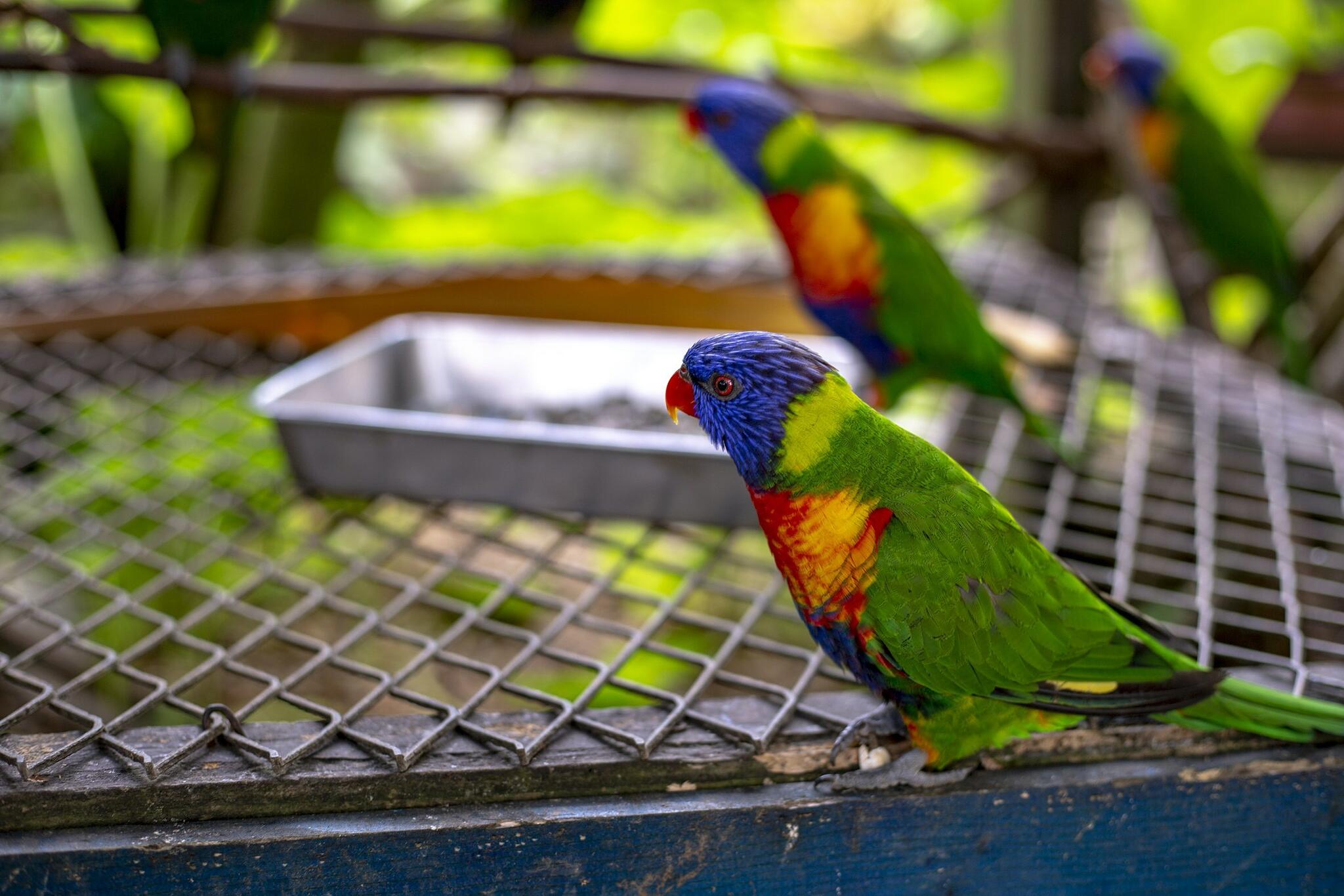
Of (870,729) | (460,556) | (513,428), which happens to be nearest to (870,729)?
(870,729)

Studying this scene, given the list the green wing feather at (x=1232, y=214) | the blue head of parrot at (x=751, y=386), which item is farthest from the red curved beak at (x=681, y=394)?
the green wing feather at (x=1232, y=214)

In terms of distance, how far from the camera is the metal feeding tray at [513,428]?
1341 millimetres

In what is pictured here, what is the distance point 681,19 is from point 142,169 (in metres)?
1.63

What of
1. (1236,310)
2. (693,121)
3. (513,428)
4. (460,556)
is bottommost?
(1236,310)

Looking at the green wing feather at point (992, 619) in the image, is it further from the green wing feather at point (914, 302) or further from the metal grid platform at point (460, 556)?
the green wing feather at point (914, 302)

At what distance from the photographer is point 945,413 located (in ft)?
5.74

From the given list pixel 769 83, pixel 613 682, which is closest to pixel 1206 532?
pixel 613 682

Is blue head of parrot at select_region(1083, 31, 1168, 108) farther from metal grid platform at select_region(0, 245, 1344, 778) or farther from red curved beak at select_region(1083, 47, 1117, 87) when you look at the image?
metal grid platform at select_region(0, 245, 1344, 778)

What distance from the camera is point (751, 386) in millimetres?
864

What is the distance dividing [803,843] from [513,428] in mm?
703

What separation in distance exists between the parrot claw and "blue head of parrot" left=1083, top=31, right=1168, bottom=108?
1976 mm

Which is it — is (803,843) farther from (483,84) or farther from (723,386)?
(483,84)

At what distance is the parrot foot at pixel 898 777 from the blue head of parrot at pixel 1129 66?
79.3 inches

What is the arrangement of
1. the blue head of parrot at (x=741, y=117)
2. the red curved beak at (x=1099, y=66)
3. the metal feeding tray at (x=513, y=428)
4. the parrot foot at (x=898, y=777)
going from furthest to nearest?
1. the red curved beak at (x=1099, y=66)
2. the blue head of parrot at (x=741, y=117)
3. the metal feeding tray at (x=513, y=428)
4. the parrot foot at (x=898, y=777)
